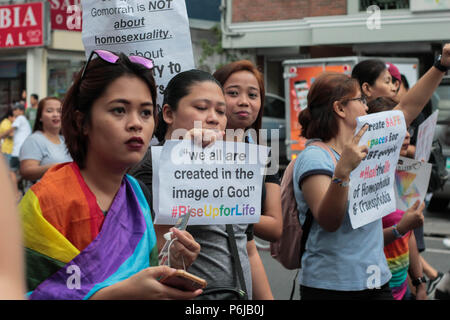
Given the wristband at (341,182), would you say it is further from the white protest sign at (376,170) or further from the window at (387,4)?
the window at (387,4)

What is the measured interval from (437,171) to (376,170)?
5.69 ft

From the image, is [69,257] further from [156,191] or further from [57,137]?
[57,137]

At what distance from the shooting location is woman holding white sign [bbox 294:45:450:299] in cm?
243

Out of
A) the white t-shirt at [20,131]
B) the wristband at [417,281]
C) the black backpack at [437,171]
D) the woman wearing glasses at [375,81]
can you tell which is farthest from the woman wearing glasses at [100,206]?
the white t-shirt at [20,131]

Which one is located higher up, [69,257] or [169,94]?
[169,94]

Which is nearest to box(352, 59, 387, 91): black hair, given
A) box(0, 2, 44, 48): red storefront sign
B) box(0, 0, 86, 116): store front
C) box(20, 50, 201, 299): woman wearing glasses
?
box(20, 50, 201, 299): woman wearing glasses

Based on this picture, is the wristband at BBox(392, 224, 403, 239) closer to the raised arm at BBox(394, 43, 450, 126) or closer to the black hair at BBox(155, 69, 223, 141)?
the raised arm at BBox(394, 43, 450, 126)

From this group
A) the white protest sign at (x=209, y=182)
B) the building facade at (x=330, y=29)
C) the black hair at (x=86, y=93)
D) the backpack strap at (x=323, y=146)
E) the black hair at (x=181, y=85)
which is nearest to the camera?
the black hair at (x=86, y=93)

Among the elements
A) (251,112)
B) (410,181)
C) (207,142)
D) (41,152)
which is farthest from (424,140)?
(41,152)

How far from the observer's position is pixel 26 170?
5227 mm

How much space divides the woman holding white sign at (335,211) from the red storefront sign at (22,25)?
1705 centimetres

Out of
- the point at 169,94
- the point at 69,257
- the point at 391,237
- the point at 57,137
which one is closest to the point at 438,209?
the point at 57,137

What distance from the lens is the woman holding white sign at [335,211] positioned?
2432mm
